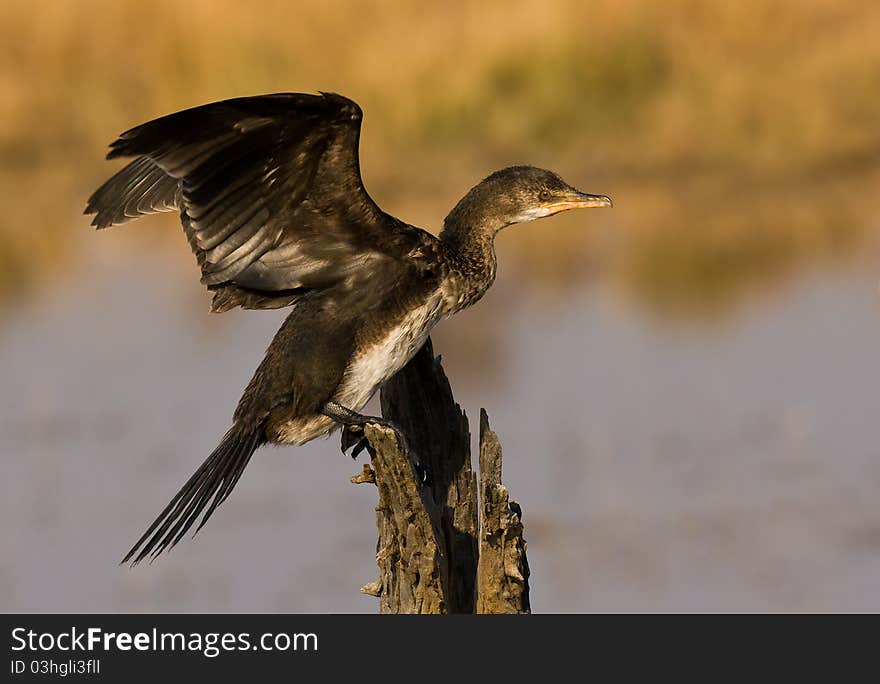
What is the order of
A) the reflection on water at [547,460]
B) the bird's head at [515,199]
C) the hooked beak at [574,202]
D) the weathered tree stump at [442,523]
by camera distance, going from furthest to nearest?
1. the reflection on water at [547,460]
2. the hooked beak at [574,202]
3. the bird's head at [515,199]
4. the weathered tree stump at [442,523]

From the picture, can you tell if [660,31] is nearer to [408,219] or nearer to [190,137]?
[408,219]

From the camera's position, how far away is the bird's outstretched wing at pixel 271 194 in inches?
211

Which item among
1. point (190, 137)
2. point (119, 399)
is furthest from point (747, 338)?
point (190, 137)

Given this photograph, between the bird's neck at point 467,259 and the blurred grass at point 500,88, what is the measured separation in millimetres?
7936

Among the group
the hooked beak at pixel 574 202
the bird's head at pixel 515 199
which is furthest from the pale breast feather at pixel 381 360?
the hooked beak at pixel 574 202

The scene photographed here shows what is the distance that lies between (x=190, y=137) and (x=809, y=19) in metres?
10.9

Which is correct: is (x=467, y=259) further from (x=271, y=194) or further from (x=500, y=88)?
(x=500, y=88)

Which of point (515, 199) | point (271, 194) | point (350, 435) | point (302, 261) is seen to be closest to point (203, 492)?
point (350, 435)

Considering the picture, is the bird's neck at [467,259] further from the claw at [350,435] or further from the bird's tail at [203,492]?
the bird's tail at [203,492]

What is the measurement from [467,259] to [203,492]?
1.18 m

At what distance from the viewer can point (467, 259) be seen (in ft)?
19.7

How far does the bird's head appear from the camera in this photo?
6152 millimetres

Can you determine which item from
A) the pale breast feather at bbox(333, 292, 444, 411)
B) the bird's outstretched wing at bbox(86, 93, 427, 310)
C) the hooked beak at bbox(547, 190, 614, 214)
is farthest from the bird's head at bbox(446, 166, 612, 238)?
the pale breast feather at bbox(333, 292, 444, 411)

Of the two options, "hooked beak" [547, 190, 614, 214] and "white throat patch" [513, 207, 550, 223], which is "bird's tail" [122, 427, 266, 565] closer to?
"white throat patch" [513, 207, 550, 223]
